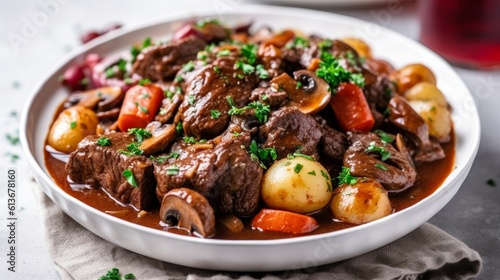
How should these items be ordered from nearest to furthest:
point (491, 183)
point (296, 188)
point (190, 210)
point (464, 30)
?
point (190, 210) → point (296, 188) → point (491, 183) → point (464, 30)

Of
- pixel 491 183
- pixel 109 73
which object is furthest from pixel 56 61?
pixel 491 183

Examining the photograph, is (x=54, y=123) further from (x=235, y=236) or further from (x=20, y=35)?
(x=20, y=35)

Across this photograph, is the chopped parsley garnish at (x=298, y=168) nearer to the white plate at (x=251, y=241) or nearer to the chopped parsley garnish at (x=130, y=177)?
the white plate at (x=251, y=241)

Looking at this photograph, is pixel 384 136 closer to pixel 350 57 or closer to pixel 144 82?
pixel 350 57

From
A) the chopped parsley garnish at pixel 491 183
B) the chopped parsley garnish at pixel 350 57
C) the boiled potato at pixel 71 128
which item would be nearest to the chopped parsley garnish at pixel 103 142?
the boiled potato at pixel 71 128

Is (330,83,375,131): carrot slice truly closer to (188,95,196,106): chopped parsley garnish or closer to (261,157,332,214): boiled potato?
(261,157,332,214): boiled potato

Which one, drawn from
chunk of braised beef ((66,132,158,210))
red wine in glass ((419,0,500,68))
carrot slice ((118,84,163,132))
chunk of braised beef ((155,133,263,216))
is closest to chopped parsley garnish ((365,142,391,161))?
chunk of braised beef ((155,133,263,216))
